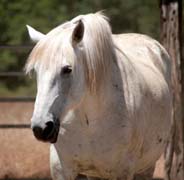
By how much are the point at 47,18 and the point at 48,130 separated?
12.4 meters

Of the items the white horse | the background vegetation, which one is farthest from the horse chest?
the background vegetation

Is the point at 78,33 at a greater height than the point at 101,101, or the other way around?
the point at 78,33

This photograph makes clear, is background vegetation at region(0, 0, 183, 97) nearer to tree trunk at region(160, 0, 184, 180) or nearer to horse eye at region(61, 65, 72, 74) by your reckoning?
tree trunk at region(160, 0, 184, 180)

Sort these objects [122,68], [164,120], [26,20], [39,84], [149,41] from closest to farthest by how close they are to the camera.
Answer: [39,84] < [122,68] < [164,120] < [149,41] < [26,20]

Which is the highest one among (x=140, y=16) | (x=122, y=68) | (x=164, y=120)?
(x=122, y=68)

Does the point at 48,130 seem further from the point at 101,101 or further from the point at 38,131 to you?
the point at 101,101

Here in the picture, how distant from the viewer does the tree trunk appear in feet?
26.7

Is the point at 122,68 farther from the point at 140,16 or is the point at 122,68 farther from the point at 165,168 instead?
the point at 140,16

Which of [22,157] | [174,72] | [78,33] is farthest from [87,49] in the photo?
[22,157]

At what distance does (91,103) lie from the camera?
5.26 meters

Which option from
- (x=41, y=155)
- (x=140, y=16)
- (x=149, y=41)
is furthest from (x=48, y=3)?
(x=149, y=41)

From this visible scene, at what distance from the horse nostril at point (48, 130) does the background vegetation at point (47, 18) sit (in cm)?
1144

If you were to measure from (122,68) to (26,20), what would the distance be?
1166 cm

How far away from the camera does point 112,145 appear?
5.27m
